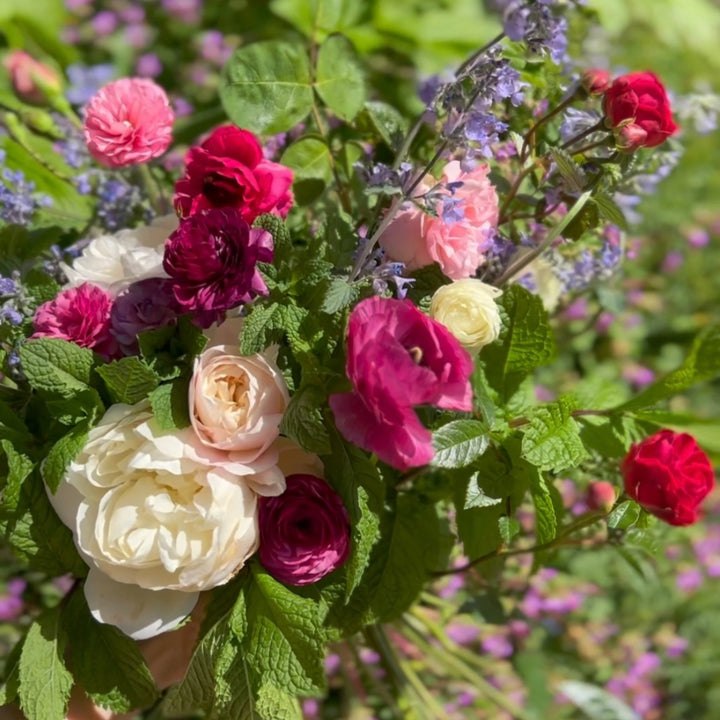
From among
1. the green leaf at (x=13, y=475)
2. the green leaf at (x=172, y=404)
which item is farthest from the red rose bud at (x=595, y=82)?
the green leaf at (x=13, y=475)

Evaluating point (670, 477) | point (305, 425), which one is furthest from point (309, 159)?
point (670, 477)

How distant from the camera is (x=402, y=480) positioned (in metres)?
0.73

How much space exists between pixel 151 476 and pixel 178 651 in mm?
247

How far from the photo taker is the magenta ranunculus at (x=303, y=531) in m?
0.59

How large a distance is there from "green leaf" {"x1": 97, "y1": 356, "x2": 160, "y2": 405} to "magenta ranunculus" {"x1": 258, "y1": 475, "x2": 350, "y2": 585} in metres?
0.12

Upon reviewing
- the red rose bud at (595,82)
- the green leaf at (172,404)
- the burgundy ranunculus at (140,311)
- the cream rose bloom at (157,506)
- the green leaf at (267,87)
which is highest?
the red rose bud at (595,82)

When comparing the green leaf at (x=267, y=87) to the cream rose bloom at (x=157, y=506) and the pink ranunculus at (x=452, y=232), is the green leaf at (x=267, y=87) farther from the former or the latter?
the cream rose bloom at (x=157, y=506)

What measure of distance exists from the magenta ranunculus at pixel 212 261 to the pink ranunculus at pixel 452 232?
12 centimetres

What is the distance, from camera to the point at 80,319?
2.04 feet

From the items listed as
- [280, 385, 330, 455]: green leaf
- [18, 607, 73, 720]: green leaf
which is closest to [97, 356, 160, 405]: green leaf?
[280, 385, 330, 455]: green leaf

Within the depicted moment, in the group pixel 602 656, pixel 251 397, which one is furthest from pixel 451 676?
pixel 251 397

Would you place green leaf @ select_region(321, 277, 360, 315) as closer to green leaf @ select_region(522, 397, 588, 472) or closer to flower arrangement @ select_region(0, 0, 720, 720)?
flower arrangement @ select_region(0, 0, 720, 720)

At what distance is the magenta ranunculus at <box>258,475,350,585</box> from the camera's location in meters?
0.59

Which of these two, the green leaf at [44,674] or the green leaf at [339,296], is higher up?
the green leaf at [339,296]
